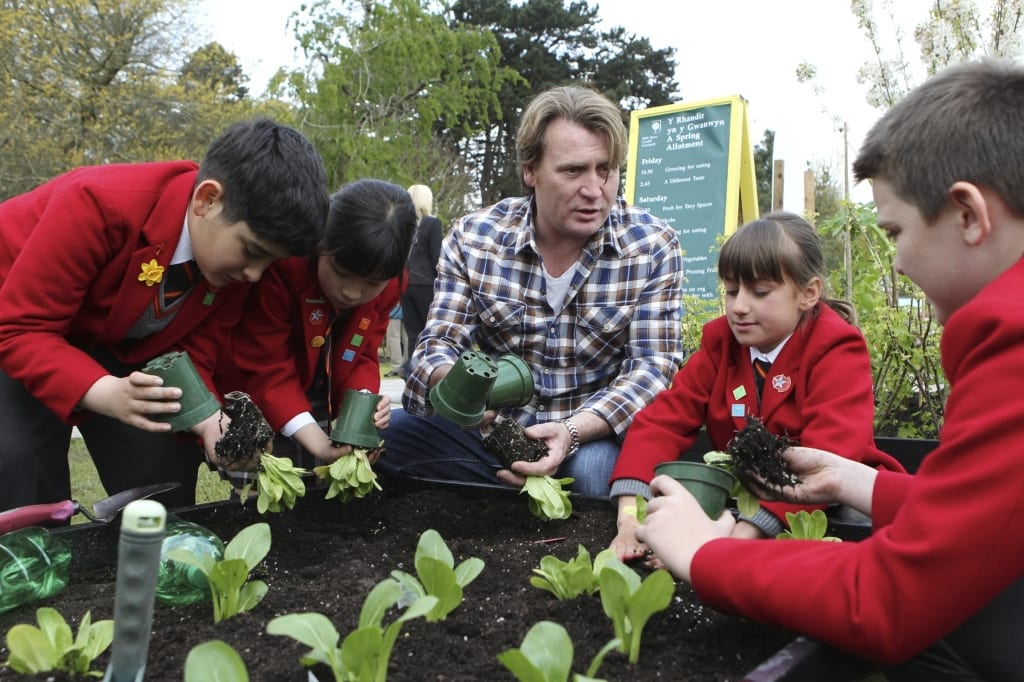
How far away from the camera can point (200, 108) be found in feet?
59.0

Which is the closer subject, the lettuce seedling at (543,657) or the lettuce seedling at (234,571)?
the lettuce seedling at (543,657)

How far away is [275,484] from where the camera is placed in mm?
2303

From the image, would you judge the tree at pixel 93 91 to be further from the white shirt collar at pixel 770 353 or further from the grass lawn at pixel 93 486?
the white shirt collar at pixel 770 353

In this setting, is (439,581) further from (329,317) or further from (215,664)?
(329,317)

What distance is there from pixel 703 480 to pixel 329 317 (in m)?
1.57

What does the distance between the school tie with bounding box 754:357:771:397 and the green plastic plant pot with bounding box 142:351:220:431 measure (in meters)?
1.56

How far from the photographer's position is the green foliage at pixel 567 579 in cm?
177

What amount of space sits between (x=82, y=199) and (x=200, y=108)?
17445 mm

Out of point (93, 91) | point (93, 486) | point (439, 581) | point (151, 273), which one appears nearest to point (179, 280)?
point (151, 273)

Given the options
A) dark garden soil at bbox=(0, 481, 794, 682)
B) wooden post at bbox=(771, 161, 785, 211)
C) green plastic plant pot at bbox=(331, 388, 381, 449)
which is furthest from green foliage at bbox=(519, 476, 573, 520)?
wooden post at bbox=(771, 161, 785, 211)

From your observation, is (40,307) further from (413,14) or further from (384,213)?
(413,14)

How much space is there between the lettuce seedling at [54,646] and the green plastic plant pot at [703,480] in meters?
1.13

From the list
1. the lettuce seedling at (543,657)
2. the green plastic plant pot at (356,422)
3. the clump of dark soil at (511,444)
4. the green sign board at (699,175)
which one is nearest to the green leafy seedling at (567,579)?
the lettuce seedling at (543,657)

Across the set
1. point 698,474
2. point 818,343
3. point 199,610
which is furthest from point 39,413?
point 818,343
